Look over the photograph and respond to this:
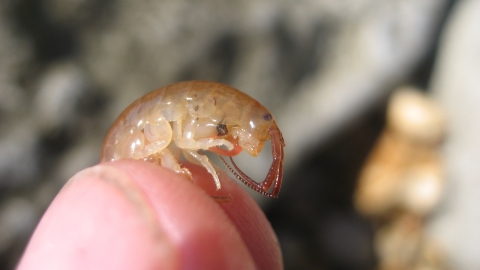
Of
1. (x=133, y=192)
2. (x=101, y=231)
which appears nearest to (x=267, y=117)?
(x=133, y=192)

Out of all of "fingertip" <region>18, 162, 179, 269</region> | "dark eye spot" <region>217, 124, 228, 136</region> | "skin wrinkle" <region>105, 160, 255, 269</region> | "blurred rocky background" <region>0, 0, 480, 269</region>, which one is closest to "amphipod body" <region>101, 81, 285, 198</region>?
"dark eye spot" <region>217, 124, 228, 136</region>

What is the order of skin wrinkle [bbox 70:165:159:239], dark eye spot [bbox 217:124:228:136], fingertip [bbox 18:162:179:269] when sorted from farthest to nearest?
1. dark eye spot [bbox 217:124:228:136]
2. skin wrinkle [bbox 70:165:159:239]
3. fingertip [bbox 18:162:179:269]

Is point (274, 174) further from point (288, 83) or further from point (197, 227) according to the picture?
point (288, 83)

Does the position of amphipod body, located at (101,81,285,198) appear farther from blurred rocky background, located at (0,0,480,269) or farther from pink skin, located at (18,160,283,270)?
blurred rocky background, located at (0,0,480,269)

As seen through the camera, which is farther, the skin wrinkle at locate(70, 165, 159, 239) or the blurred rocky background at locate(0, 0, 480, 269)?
the blurred rocky background at locate(0, 0, 480, 269)

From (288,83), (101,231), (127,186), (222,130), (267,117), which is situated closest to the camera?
(101,231)

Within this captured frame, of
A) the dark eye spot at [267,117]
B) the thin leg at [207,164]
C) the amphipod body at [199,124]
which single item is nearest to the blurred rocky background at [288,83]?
the amphipod body at [199,124]
